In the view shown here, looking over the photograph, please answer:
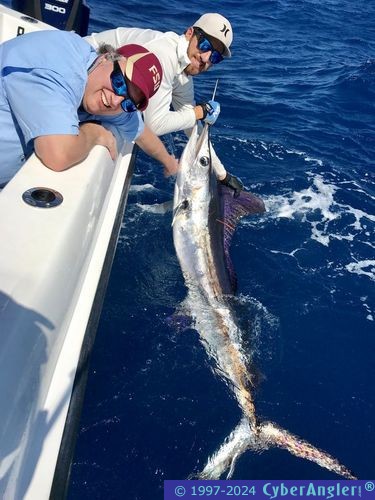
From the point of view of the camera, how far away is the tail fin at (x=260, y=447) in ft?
8.32

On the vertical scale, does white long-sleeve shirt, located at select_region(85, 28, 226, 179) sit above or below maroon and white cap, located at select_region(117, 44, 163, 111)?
below

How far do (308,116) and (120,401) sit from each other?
5603 mm

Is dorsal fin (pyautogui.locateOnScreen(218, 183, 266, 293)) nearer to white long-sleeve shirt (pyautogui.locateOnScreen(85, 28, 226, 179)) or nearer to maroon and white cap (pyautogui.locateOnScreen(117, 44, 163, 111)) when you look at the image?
white long-sleeve shirt (pyautogui.locateOnScreen(85, 28, 226, 179))

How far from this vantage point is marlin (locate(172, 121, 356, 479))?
2650mm

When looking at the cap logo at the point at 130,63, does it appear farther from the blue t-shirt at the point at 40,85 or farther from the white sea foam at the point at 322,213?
the white sea foam at the point at 322,213

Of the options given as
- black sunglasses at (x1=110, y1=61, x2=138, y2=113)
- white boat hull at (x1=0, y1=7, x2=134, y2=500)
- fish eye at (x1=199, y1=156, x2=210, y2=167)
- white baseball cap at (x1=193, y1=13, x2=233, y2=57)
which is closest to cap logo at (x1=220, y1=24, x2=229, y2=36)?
white baseball cap at (x1=193, y1=13, x2=233, y2=57)

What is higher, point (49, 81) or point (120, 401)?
point (49, 81)

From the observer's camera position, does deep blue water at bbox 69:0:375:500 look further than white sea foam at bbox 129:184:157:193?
No

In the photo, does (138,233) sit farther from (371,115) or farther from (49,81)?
(371,115)

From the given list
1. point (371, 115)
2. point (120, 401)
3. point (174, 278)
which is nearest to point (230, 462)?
point (120, 401)

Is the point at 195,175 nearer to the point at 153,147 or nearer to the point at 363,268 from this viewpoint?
the point at 153,147

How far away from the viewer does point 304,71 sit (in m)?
8.37

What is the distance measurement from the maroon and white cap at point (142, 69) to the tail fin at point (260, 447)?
1.90m

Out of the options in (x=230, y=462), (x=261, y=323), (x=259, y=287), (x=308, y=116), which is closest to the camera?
(x=230, y=462)
